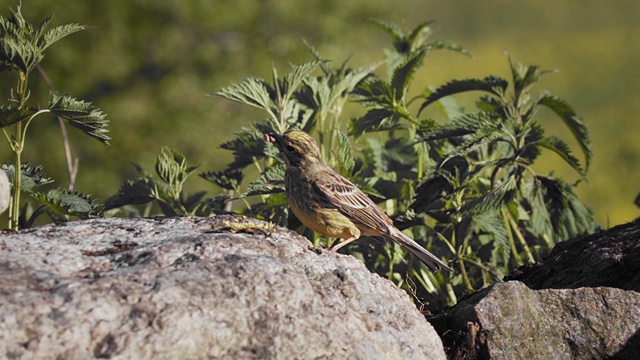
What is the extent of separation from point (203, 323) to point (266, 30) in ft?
71.0

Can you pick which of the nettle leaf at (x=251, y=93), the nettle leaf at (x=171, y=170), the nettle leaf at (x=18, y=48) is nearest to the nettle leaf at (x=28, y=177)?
the nettle leaf at (x=18, y=48)

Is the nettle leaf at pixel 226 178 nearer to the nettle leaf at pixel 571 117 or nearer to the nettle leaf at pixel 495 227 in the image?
the nettle leaf at pixel 495 227

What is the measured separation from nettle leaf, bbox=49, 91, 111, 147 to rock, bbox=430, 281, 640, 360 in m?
2.24

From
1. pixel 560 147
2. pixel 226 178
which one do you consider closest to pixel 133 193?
pixel 226 178

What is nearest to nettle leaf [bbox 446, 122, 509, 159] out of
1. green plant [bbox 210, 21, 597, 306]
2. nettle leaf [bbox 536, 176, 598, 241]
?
green plant [bbox 210, 21, 597, 306]

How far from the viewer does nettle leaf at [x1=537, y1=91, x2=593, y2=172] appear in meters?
7.01

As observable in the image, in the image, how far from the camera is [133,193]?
6488mm

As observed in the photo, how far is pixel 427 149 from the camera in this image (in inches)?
274

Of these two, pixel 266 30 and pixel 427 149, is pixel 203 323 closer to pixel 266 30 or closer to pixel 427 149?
pixel 427 149

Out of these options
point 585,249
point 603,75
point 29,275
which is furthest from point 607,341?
point 603,75

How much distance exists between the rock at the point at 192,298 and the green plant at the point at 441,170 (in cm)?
179

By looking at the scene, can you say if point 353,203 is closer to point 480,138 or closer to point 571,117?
point 480,138

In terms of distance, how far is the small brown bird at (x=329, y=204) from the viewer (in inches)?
237

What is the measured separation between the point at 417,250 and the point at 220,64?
59.5 ft
